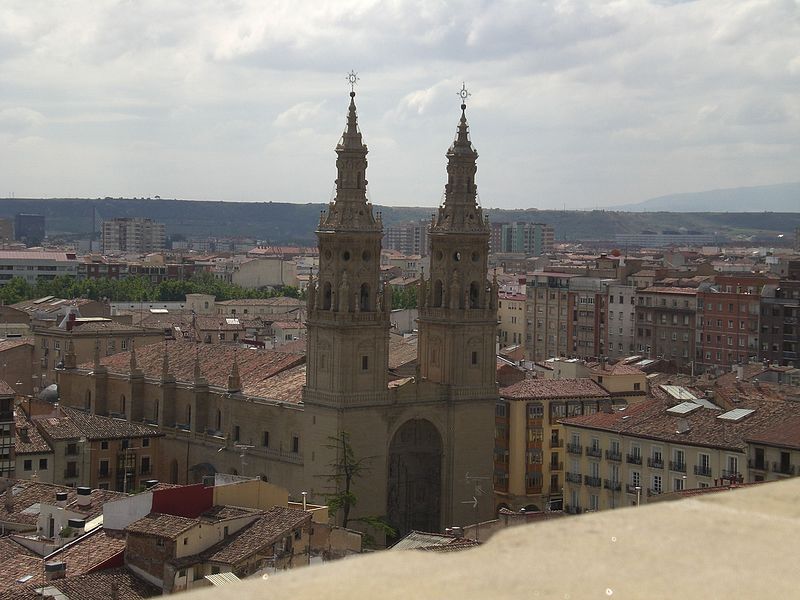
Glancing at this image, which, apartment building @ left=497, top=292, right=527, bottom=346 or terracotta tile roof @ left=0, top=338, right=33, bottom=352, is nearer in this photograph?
terracotta tile roof @ left=0, top=338, right=33, bottom=352

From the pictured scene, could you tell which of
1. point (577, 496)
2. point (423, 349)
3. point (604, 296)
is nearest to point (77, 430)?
point (423, 349)

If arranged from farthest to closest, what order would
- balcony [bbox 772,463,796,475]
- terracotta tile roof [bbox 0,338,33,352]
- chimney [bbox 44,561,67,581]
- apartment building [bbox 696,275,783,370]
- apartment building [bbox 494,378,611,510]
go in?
apartment building [bbox 696,275,783,370]
terracotta tile roof [bbox 0,338,33,352]
apartment building [bbox 494,378,611,510]
balcony [bbox 772,463,796,475]
chimney [bbox 44,561,67,581]

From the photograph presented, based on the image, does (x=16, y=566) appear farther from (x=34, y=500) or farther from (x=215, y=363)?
(x=215, y=363)

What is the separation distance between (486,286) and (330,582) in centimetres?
4775

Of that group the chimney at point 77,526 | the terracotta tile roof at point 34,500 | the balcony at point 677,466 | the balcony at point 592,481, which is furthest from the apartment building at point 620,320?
the chimney at point 77,526

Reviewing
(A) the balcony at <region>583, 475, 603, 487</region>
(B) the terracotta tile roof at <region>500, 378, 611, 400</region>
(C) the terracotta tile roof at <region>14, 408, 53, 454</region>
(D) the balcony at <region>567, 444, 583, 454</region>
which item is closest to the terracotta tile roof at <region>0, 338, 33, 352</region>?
(C) the terracotta tile roof at <region>14, 408, 53, 454</region>

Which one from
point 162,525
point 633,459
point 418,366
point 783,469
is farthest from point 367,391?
point 162,525

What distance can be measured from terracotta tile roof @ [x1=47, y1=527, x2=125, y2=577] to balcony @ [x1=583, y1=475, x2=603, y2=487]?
21.2 m

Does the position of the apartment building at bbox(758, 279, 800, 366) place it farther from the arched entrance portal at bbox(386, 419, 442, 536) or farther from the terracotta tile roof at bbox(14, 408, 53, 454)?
the terracotta tile roof at bbox(14, 408, 53, 454)

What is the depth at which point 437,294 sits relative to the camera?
52.3 metres

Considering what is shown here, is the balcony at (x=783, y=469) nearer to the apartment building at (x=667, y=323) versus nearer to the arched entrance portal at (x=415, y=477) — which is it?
the arched entrance portal at (x=415, y=477)

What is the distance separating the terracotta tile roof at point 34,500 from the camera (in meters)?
37.2

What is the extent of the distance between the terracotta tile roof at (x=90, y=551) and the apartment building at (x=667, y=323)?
6744 cm

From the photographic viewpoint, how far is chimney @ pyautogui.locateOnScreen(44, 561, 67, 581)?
1168 inches
